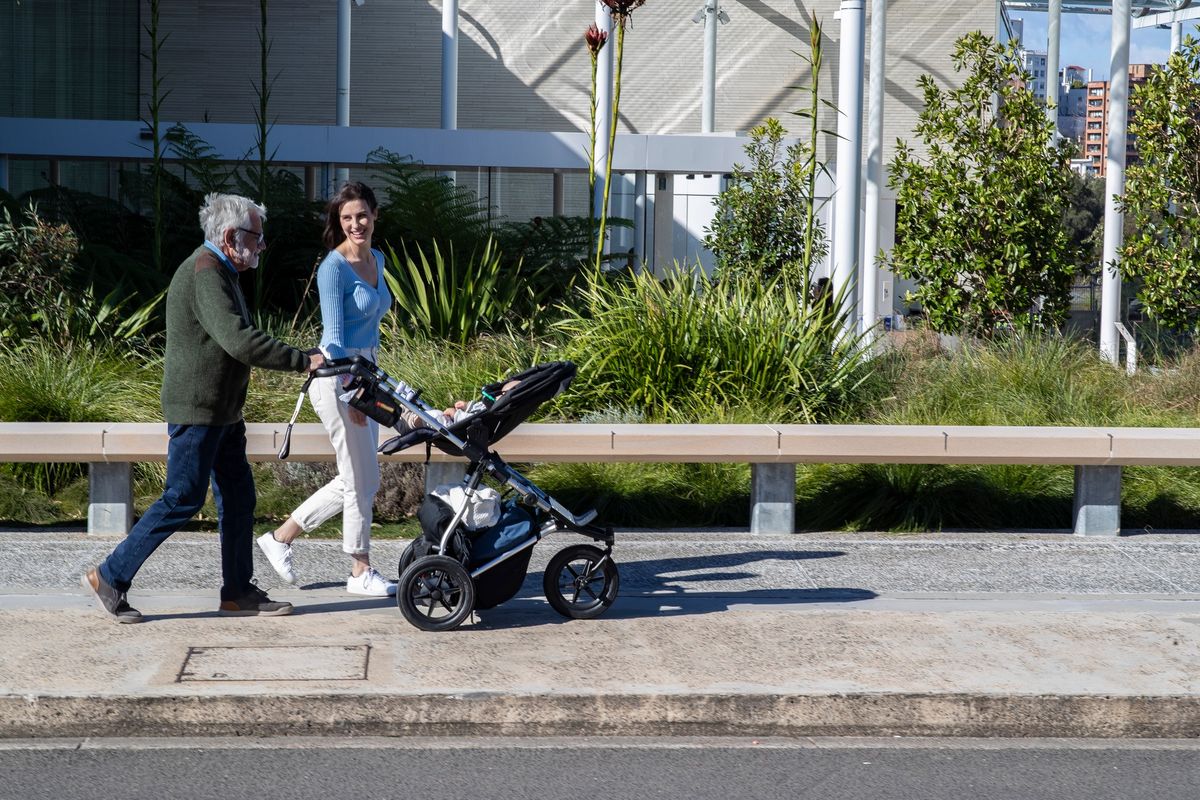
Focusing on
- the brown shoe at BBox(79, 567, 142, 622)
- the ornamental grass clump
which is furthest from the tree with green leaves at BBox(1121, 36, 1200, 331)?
the brown shoe at BBox(79, 567, 142, 622)

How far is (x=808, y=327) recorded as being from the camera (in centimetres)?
1058

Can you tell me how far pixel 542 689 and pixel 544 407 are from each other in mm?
4825

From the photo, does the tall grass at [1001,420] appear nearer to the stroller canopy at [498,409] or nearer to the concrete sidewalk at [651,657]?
the concrete sidewalk at [651,657]

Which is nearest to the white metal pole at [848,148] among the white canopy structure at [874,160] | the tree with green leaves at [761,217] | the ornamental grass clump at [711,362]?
the white canopy structure at [874,160]

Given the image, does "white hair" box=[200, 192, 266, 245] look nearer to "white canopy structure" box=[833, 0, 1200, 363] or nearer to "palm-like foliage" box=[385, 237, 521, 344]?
"palm-like foliage" box=[385, 237, 521, 344]

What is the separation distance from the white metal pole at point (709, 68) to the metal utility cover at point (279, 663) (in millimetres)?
26808

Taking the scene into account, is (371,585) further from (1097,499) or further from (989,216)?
(989,216)

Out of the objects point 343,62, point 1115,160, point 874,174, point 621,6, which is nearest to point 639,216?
point 874,174

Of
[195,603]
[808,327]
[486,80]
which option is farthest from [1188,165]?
[486,80]

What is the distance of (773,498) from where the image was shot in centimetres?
857

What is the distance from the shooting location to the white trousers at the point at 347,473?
6.65 m

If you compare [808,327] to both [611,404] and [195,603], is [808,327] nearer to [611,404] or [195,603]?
[611,404]

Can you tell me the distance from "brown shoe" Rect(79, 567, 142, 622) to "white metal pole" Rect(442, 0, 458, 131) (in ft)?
73.5

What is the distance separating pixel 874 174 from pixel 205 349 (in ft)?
55.9
